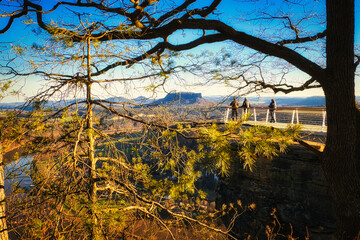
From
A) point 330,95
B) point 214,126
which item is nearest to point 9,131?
point 214,126

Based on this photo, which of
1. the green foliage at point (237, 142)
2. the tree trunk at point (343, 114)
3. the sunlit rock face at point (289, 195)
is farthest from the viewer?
the sunlit rock face at point (289, 195)

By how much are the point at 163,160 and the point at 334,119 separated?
2697 mm

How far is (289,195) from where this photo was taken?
16.1 feet

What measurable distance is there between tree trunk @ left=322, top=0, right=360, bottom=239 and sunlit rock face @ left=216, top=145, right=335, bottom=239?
1985 millimetres

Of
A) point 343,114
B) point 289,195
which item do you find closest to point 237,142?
point 343,114

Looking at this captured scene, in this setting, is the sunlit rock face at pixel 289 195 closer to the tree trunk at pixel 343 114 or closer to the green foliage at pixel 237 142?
the tree trunk at pixel 343 114

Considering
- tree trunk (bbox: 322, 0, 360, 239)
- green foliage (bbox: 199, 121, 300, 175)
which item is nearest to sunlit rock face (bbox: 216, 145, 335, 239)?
tree trunk (bbox: 322, 0, 360, 239)

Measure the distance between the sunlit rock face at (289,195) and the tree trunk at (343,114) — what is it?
6.51ft

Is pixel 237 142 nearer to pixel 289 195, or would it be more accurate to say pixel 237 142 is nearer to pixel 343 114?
pixel 343 114

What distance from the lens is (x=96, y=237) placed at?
1311 mm

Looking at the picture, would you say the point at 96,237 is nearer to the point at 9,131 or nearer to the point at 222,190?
the point at 9,131

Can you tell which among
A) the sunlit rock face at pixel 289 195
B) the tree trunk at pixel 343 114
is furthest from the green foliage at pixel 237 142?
the sunlit rock face at pixel 289 195

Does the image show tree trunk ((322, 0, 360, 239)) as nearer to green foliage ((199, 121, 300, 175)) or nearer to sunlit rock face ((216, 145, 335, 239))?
green foliage ((199, 121, 300, 175))

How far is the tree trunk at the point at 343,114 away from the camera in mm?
2574
